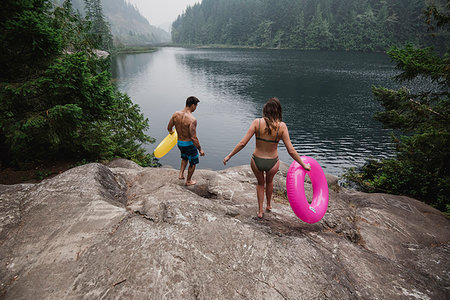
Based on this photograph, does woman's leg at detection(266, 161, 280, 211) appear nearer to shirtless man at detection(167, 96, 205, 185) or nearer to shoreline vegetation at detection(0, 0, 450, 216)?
shirtless man at detection(167, 96, 205, 185)

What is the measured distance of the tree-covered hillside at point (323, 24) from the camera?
73.2 metres

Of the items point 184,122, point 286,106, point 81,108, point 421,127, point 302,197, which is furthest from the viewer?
point 286,106

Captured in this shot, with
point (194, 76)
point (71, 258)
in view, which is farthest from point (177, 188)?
point (194, 76)

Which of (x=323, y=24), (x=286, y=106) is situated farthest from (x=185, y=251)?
(x=323, y=24)

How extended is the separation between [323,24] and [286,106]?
241 feet

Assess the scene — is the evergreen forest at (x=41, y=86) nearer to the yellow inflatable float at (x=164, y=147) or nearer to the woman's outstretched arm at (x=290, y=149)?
the yellow inflatable float at (x=164, y=147)

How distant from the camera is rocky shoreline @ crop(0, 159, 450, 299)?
2449 mm

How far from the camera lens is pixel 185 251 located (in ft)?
9.26

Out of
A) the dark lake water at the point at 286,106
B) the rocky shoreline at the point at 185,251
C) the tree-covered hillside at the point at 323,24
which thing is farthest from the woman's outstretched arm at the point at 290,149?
the tree-covered hillside at the point at 323,24

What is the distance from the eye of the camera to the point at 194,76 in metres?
43.9

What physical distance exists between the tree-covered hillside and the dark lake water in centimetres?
4042

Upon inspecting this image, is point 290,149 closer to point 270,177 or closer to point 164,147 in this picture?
point 270,177

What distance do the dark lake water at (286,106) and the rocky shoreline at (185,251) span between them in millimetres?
10764

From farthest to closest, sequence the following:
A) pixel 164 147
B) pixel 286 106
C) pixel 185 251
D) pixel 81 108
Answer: pixel 286 106, pixel 164 147, pixel 81 108, pixel 185 251
